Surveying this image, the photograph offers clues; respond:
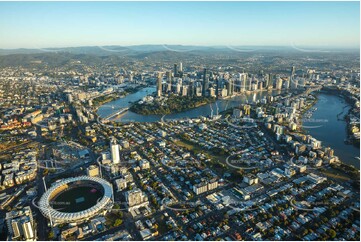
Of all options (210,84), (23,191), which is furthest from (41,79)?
(23,191)

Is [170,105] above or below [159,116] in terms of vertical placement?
above

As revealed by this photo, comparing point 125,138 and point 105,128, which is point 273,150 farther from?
point 105,128

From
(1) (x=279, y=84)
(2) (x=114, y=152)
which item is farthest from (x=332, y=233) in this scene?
(1) (x=279, y=84)

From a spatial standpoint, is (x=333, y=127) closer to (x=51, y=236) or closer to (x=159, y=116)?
(x=159, y=116)

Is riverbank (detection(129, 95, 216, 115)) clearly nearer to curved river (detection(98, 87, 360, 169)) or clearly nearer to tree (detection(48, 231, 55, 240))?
curved river (detection(98, 87, 360, 169))

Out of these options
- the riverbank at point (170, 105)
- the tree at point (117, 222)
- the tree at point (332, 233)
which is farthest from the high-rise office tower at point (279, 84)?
the tree at point (117, 222)

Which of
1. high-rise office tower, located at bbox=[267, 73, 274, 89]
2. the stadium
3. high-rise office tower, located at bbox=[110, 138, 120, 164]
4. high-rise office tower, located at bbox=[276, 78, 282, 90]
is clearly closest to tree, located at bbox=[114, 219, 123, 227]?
the stadium

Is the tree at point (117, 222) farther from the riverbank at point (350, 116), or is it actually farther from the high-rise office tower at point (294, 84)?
the high-rise office tower at point (294, 84)
